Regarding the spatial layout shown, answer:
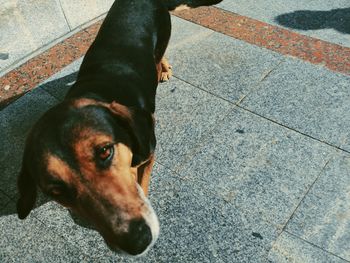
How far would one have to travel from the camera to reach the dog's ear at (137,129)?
331 cm

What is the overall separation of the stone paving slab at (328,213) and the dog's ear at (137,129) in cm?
166

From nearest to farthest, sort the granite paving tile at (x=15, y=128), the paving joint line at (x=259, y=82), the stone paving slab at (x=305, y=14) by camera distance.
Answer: the granite paving tile at (x=15, y=128), the paving joint line at (x=259, y=82), the stone paving slab at (x=305, y=14)

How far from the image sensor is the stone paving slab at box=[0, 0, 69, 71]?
5680 millimetres

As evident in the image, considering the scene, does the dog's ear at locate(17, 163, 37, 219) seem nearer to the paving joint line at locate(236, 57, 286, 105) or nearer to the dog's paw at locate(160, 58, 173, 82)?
the dog's paw at locate(160, 58, 173, 82)

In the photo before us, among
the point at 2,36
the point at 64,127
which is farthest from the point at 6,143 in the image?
the point at 64,127

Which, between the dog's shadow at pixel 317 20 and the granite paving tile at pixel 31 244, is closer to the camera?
the granite paving tile at pixel 31 244

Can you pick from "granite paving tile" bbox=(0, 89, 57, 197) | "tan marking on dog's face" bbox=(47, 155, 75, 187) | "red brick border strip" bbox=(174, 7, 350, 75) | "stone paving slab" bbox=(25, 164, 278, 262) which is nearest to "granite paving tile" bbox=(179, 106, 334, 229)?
"stone paving slab" bbox=(25, 164, 278, 262)

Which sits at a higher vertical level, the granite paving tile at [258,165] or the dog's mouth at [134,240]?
the dog's mouth at [134,240]

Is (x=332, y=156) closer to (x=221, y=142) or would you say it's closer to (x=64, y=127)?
(x=221, y=142)

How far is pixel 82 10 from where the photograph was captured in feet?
21.8

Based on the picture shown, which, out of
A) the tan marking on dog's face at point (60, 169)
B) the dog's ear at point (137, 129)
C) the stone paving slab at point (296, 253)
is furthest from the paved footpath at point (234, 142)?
the tan marking on dog's face at point (60, 169)

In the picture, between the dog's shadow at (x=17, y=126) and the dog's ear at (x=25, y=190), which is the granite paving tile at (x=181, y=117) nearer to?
the dog's shadow at (x=17, y=126)

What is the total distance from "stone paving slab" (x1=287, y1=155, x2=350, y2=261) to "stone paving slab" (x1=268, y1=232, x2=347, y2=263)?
6 centimetres

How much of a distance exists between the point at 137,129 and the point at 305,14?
4.66 metres
